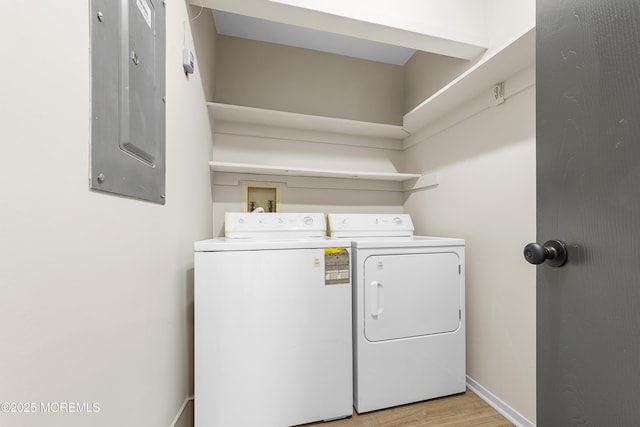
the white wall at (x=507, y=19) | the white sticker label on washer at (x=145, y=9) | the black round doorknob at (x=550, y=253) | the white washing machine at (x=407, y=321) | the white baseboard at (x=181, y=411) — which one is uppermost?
the white wall at (x=507, y=19)

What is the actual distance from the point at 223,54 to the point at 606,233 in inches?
105

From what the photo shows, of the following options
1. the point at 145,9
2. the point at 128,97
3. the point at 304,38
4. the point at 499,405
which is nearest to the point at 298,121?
the point at 304,38

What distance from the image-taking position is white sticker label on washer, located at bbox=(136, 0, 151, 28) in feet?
2.80

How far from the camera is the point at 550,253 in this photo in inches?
25.5

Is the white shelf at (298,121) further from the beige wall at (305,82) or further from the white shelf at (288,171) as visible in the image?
the white shelf at (288,171)

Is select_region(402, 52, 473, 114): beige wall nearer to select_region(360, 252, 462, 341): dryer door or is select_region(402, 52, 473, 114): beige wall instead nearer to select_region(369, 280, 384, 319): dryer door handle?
select_region(360, 252, 462, 341): dryer door

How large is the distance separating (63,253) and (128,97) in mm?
492

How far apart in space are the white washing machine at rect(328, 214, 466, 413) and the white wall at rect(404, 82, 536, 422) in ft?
0.48

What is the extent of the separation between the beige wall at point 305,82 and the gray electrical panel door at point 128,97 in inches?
51.0

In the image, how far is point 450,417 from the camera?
1532 millimetres

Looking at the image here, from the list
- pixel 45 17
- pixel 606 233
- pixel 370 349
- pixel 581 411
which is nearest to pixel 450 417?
pixel 370 349

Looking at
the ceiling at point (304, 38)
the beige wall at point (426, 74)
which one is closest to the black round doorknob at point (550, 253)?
the beige wall at point (426, 74)

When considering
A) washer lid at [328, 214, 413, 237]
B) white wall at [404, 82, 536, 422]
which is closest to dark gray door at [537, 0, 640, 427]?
white wall at [404, 82, 536, 422]

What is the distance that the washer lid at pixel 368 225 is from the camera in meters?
2.05
